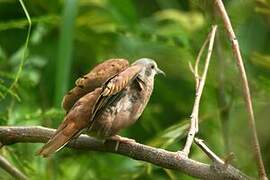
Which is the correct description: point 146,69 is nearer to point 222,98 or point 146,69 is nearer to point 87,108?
point 87,108

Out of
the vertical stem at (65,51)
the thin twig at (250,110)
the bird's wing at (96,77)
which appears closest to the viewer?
the thin twig at (250,110)

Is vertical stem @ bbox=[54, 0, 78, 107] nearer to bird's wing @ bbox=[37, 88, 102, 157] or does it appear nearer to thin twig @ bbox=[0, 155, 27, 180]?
thin twig @ bbox=[0, 155, 27, 180]

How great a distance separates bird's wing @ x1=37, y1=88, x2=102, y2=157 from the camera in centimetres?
280

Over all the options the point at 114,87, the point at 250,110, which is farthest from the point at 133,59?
the point at 250,110

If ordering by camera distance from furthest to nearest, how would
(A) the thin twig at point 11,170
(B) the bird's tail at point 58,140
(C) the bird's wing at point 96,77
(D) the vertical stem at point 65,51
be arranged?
(D) the vertical stem at point 65,51
(A) the thin twig at point 11,170
(C) the bird's wing at point 96,77
(B) the bird's tail at point 58,140

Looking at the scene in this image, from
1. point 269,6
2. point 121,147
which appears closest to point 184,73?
point 269,6

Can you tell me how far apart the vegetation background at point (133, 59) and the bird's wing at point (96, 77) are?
559 mm

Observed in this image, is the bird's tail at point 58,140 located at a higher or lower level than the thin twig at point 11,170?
higher

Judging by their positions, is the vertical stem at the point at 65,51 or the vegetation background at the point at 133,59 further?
the vegetation background at the point at 133,59

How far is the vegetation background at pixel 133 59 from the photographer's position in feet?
12.8

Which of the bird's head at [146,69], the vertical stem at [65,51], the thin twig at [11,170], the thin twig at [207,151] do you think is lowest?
the thin twig at [11,170]

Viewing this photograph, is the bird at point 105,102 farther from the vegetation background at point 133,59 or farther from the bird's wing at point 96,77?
the vegetation background at point 133,59

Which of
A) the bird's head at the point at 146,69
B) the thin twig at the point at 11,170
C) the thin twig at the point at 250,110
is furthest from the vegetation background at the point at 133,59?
the thin twig at the point at 250,110

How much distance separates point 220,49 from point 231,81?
265 millimetres
